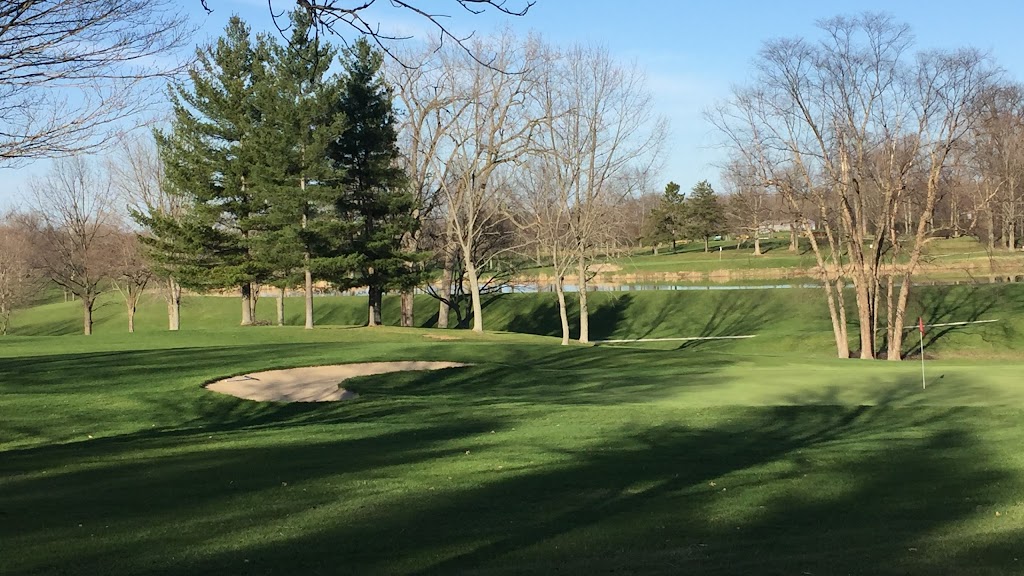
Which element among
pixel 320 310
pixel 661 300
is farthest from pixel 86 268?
pixel 661 300

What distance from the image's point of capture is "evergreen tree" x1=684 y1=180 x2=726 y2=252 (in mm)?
92100

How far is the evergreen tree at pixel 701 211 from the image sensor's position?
→ 92100 mm

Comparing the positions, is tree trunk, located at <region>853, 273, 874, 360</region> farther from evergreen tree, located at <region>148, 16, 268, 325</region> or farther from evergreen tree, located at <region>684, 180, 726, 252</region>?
evergreen tree, located at <region>684, 180, 726, 252</region>

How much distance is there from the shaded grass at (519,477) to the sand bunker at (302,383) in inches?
26.8

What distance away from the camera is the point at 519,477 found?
954 centimetres

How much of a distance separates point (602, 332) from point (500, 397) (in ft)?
119

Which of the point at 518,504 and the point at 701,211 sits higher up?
the point at 701,211

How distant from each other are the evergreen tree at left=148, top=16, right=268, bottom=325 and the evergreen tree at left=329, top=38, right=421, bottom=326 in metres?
4.06

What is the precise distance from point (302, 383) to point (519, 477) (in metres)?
11.5

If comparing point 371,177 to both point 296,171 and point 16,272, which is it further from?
point 16,272

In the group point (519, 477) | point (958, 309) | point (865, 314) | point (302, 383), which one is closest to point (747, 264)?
point (958, 309)

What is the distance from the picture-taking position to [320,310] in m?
65.4

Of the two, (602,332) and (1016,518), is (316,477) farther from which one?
(602,332)

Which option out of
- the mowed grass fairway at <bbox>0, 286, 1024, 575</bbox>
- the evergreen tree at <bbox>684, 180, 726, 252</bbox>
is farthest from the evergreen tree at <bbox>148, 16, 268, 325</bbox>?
the evergreen tree at <bbox>684, 180, 726, 252</bbox>
